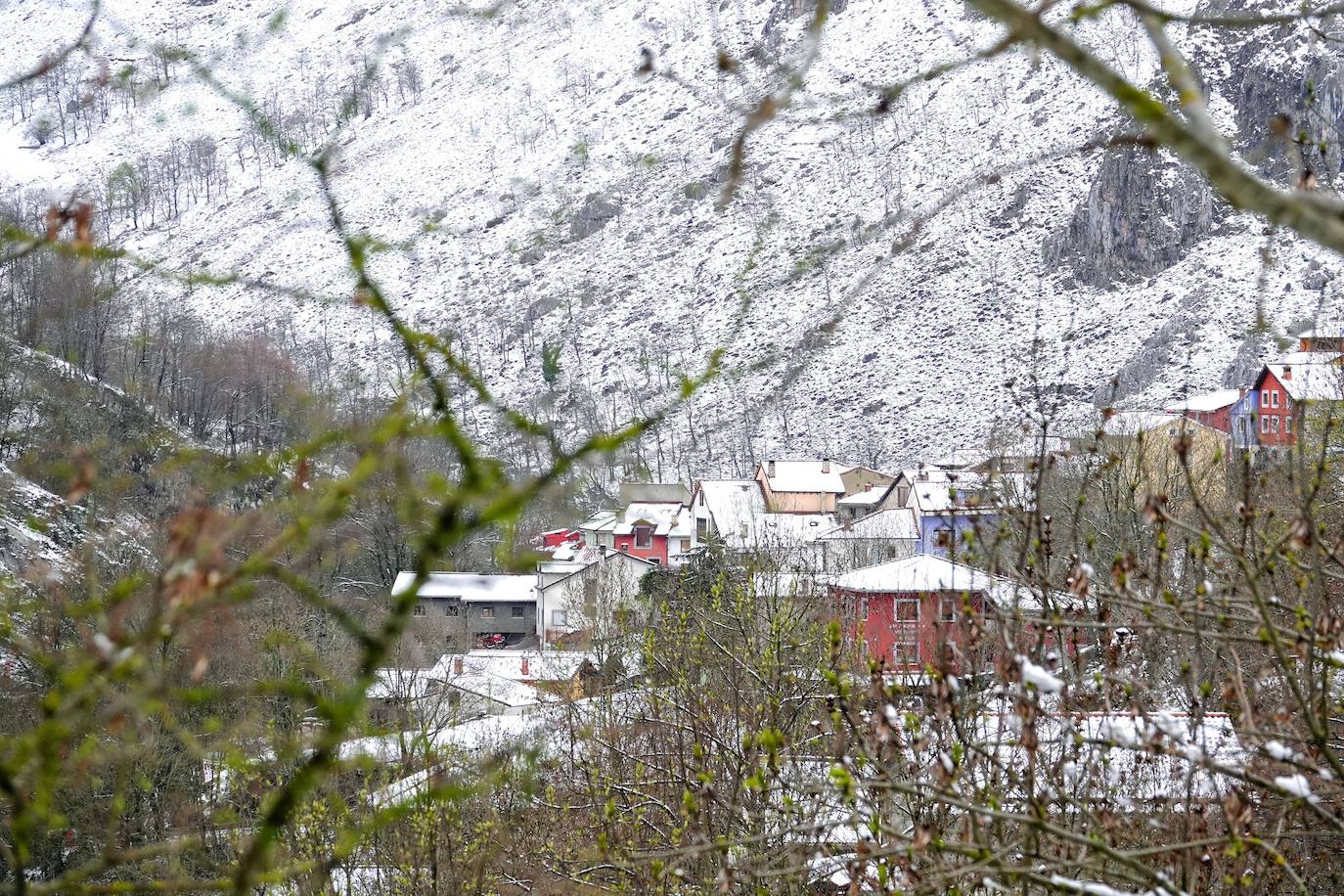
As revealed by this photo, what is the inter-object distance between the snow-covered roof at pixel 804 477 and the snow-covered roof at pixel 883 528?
47.8 feet

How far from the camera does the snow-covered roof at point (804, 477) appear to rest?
51000 mm

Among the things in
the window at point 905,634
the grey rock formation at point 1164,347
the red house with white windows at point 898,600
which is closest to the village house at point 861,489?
the grey rock formation at point 1164,347

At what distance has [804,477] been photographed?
52000mm

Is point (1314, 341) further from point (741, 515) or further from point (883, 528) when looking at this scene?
point (741, 515)

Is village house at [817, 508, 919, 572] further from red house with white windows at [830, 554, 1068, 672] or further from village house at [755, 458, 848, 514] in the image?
red house with white windows at [830, 554, 1068, 672]

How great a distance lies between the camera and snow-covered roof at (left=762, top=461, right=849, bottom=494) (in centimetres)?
5100

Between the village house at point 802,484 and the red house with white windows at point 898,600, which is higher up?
the village house at point 802,484

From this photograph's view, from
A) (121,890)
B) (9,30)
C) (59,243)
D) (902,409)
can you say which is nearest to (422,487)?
(121,890)

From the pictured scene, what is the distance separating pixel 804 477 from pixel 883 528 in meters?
17.1

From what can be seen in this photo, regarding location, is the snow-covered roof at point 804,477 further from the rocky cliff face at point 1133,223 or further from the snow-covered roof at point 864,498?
the rocky cliff face at point 1133,223

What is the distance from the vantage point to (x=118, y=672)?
0.93 m

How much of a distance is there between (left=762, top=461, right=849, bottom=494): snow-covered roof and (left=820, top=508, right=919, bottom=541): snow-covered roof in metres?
14.6

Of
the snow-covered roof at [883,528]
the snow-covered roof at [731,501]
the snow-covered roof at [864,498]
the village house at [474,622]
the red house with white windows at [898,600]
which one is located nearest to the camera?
the red house with white windows at [898,600]

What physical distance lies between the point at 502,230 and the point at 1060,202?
3481 inches
